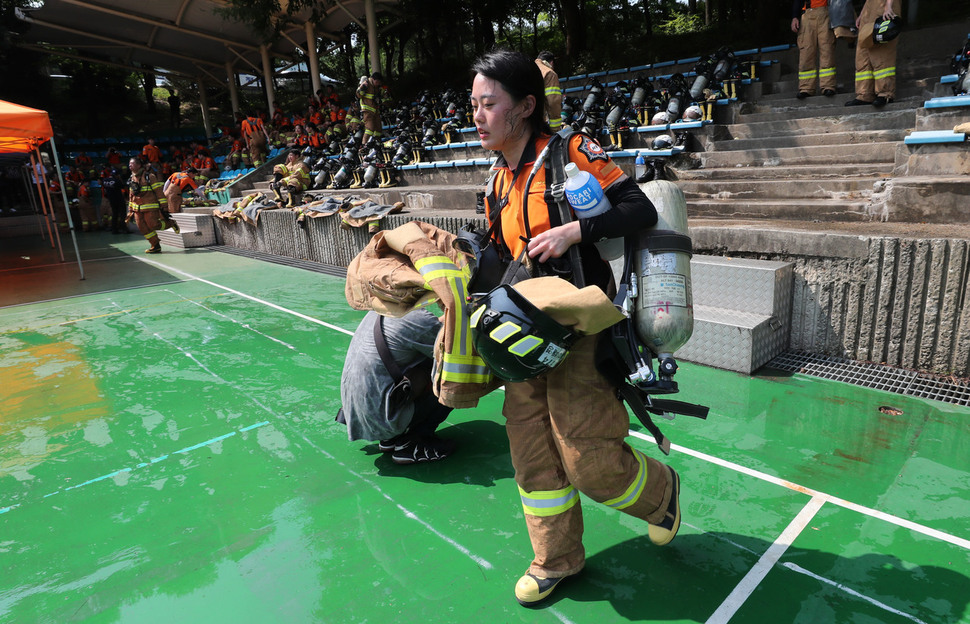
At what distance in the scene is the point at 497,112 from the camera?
1.86 metres

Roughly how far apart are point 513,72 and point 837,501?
7.44ft

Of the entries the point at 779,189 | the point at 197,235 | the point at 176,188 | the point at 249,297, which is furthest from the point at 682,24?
the point at 249,297

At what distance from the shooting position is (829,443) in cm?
304

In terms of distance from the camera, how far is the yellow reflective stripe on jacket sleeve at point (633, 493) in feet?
6.48

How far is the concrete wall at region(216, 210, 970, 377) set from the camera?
357cm

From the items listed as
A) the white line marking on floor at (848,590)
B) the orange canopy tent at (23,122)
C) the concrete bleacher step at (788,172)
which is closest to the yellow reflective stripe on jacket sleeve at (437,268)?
the white line marking on floor at (848,590)

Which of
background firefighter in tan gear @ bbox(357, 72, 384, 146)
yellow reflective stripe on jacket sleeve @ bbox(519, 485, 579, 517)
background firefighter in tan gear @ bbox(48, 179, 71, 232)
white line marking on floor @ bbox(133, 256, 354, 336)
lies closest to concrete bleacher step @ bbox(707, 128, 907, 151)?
white line marking on floor @ bbox(133, 256, 354, 336)

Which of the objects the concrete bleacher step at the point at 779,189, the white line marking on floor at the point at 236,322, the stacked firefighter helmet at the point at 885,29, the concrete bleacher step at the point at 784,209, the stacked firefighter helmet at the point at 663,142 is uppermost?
the stacked firefighter helmet at the point at 885,29

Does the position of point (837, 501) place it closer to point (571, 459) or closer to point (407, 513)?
point (571, 459)

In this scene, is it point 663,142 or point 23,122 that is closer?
point 663,142

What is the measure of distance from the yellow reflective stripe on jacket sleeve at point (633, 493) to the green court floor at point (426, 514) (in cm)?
35

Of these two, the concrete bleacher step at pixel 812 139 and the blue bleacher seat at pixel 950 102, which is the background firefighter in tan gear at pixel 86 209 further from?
the blue bleacher seat at pixel 950 102

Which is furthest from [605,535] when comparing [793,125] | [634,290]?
[793,125]

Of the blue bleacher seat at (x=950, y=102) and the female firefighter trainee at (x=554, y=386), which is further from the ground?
the blue bleacher seat at (x=950, y=102)
